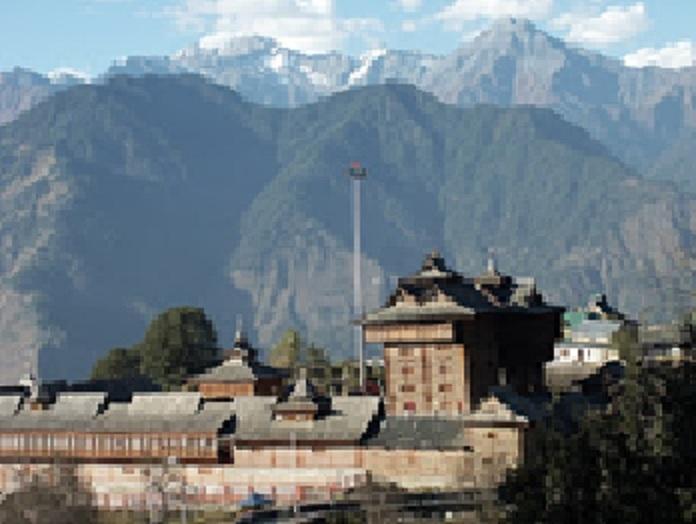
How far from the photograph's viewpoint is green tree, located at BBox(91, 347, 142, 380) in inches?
6954

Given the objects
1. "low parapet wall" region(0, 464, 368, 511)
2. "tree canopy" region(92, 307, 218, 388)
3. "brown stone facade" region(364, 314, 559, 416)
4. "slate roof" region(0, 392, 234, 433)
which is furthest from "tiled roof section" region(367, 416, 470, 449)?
"tree canopy" region(92, 307, 218, 388)

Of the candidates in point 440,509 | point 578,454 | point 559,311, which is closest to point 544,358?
point 559,311

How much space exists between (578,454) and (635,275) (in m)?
9.51

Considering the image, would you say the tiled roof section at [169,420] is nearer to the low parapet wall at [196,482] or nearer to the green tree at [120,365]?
the low parapet wall at [196,482]

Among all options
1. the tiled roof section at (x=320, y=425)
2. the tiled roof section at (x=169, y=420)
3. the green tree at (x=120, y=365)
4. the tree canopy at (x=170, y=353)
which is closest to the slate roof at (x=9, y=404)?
the tiled roof section at (x=169, y=420)

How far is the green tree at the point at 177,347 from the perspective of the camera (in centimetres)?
17225

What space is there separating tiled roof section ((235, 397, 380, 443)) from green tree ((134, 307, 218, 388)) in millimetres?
65005

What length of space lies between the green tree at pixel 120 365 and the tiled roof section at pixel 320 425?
244ft

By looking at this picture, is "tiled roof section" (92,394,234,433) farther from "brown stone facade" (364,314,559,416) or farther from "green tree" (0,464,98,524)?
"green tree" (0,464,98,524)

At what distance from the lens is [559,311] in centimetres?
11819

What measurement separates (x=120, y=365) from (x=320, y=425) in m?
82.7

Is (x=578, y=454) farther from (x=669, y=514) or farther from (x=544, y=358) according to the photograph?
(x=544, y=358)

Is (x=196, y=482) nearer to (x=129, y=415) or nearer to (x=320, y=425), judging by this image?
(x=320, y=425)

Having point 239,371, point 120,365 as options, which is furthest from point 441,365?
point 120,365
